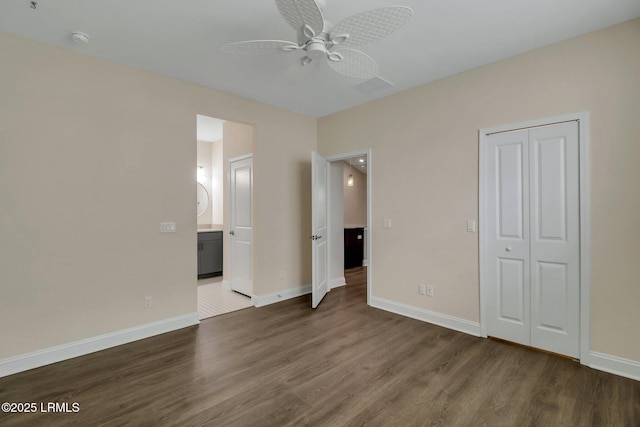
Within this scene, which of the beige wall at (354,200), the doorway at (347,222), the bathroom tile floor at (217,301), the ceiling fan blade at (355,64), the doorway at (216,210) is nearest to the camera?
the ceiling fan blade at (355,64)

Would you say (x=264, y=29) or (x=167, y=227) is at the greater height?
(x=264, y=29)

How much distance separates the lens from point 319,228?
4.20m

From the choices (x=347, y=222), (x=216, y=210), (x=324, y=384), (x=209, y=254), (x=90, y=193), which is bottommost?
(x=324, y=384)

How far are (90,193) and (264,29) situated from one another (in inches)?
87.0

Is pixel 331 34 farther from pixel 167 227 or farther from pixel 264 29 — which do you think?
pixel 167 227

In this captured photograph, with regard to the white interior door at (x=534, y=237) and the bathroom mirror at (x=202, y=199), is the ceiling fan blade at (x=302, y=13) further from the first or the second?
the bathroom mirror at (x=202, y=199)

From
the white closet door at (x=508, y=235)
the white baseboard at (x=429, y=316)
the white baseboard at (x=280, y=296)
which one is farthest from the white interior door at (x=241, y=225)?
the white closet door at (x=508, y=235)

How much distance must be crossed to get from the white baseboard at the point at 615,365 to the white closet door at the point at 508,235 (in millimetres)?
472

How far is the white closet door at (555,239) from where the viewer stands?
2525 mm

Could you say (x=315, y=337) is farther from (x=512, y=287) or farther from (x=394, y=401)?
(x=512, y=287)

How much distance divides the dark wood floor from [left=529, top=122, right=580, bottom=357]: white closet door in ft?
0.82

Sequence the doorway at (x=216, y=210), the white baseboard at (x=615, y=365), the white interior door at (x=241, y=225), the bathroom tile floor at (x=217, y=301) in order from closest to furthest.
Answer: the white baseboard at (x=615, y=365) → the bathroom tile floor at (x=217, y=301) → the doorway at (x=216, y=210) → the white interior door at (x=241, y=225)

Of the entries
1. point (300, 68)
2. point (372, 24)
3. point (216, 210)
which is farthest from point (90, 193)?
point (216, 210)

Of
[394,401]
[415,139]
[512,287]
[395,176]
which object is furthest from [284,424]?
[415,139]
